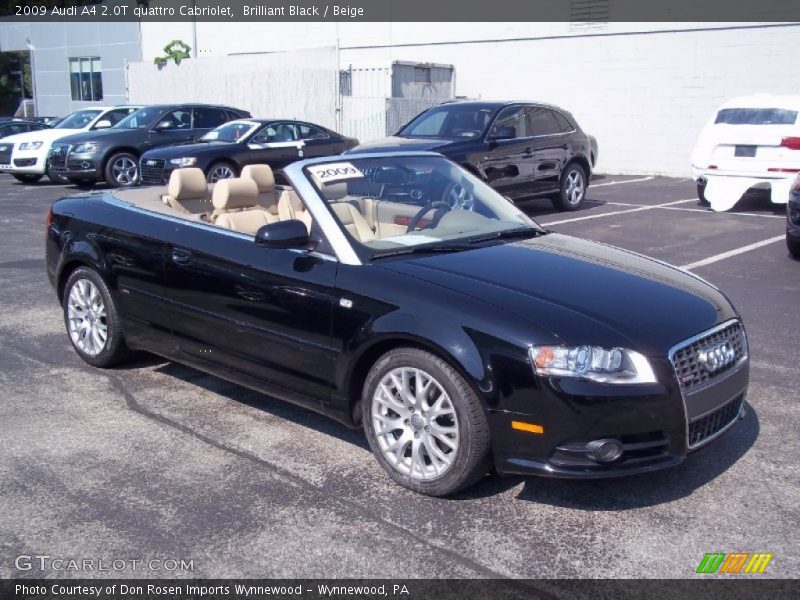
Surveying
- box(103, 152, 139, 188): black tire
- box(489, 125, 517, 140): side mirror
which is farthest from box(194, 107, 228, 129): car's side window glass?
box(489, 125, 517, 140): side mirror

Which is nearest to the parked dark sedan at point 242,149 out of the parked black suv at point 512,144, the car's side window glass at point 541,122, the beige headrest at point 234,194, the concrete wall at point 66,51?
the parked black suv at point 512,144

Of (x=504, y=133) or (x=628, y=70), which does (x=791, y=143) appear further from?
(x=628, y=70)

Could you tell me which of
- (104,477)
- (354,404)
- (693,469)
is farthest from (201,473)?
(693,469)

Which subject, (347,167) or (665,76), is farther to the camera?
(665,76)

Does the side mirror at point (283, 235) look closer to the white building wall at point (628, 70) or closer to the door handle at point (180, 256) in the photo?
the door handle at point (180, 256)

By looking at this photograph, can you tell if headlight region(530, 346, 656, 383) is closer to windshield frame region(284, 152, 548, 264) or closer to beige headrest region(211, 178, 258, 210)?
windshield frame region(284, 152, 548, 264)

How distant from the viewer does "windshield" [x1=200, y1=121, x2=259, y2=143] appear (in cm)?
1562

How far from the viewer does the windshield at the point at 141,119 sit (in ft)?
56.6

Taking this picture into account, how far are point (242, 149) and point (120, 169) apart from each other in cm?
297

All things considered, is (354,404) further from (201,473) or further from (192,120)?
(192,120)

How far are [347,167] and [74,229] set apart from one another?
7.19 feet

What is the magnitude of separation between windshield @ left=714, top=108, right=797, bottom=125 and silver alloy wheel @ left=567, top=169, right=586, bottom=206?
7.43 ft

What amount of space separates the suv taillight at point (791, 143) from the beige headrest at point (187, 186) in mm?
9357

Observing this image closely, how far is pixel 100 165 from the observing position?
53.6 ft
